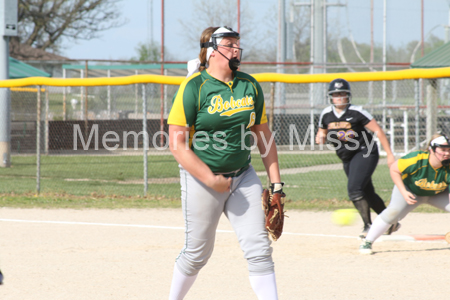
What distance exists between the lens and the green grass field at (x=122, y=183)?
29.2 feet

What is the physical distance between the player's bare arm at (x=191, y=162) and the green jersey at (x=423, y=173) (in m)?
2.71

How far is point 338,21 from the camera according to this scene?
22.9m

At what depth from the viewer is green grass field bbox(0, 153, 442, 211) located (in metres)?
8.89

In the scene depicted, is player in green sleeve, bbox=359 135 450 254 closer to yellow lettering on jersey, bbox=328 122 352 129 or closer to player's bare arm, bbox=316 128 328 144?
yellow lettering on jersey, bbox=328 122 352 129

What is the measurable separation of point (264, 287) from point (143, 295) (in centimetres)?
125

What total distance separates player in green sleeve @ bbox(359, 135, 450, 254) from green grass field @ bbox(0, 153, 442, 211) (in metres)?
2.99

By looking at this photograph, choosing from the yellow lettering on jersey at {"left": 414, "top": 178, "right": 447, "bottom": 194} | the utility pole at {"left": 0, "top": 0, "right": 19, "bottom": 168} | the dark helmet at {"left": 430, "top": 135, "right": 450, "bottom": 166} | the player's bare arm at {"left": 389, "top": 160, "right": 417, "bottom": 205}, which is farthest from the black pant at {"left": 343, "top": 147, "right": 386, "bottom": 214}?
the utility pole at {"left": 0, "top": 0, "right": 19, "bottom": 168}

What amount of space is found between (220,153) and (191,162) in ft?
0.65

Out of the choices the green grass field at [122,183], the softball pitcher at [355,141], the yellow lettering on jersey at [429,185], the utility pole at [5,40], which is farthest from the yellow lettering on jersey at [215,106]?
the utility pole at [5,40]

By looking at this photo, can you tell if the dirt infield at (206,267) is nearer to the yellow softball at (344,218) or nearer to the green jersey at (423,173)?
the yellow softball at (344,218)

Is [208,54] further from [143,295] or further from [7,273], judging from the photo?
[7,273]

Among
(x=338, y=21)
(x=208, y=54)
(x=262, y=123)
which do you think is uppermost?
(x=338, y=21)

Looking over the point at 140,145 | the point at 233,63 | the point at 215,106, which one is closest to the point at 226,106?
the point at 215,106

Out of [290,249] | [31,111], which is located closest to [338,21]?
[31,111]
